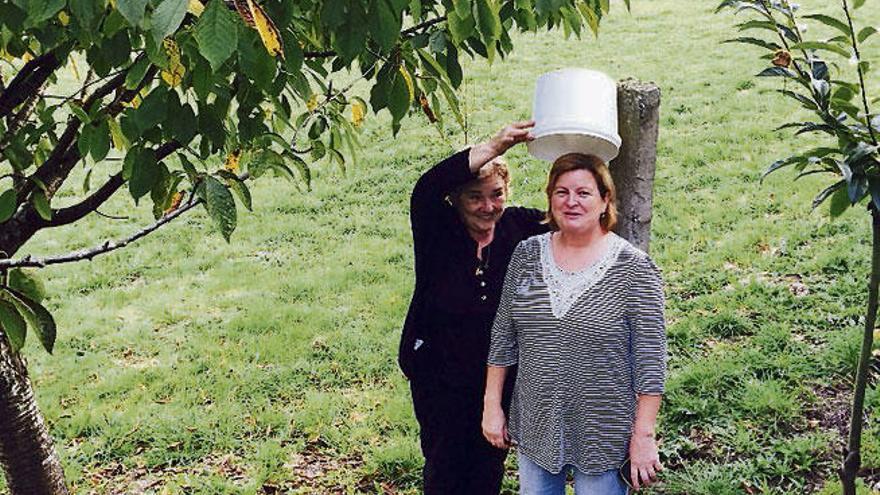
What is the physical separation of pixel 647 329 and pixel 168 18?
5.34ft

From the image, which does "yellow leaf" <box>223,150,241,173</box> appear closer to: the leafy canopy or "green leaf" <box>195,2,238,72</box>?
the leafy canopy

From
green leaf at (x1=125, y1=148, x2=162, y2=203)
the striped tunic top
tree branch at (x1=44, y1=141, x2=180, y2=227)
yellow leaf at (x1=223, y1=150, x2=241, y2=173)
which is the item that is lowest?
the striped tunic top

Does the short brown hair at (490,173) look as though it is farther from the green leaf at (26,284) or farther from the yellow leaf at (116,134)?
the green leaf at (26,284)

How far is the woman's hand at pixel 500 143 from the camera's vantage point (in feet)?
8.03

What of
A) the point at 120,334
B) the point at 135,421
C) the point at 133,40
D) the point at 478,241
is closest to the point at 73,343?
the point at 120,334

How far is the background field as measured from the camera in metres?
4.12

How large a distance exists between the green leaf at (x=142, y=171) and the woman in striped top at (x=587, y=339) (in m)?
1.10

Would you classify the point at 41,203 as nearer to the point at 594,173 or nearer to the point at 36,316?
the point at 36,316

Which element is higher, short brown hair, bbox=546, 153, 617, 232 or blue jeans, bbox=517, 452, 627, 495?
short brown hair, bbox=546, 153, 617, 232

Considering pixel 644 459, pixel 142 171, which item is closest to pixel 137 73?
pixel 142 171

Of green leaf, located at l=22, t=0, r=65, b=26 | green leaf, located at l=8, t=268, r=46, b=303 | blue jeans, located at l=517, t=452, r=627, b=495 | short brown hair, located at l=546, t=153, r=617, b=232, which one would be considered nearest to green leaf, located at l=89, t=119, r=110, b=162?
green leaf, located at l=8, t=268, r=46, b=303

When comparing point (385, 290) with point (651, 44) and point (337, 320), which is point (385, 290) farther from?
point (651, 44)

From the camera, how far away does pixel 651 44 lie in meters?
12.1

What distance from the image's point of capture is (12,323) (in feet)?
6.69
